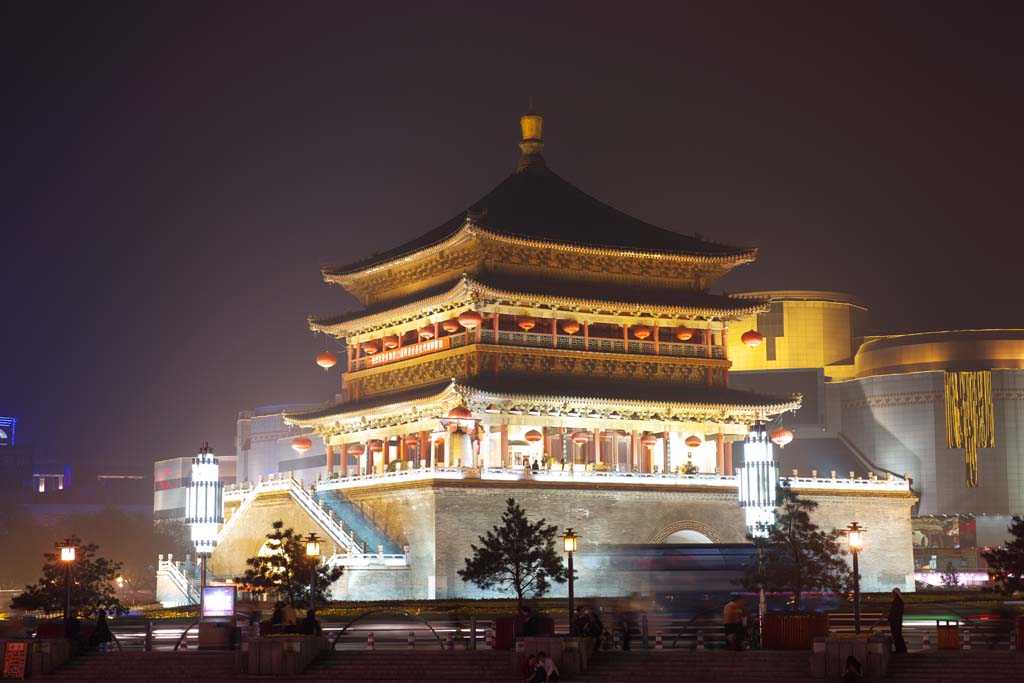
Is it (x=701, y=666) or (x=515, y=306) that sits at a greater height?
(x=515, y=306)

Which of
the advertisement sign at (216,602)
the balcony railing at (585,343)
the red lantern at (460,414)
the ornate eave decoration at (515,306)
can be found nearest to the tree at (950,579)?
the balcony railing at (585,343)

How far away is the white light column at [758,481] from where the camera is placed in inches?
2330

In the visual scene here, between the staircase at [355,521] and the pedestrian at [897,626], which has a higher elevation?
the staircase at [355,521]

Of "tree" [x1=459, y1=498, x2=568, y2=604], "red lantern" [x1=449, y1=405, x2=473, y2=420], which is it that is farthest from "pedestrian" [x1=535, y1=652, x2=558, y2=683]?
"red lantern" [x1=449, y1=405, x2=473, y2=420]

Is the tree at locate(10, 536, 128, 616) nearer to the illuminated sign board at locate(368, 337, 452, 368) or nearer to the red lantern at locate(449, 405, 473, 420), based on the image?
the red lantern at locate(449, 405, 473, 420)

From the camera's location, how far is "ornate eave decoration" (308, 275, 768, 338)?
67.2 meters

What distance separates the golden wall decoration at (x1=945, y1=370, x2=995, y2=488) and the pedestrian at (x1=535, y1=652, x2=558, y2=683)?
57363 mm

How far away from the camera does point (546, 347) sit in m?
68.6

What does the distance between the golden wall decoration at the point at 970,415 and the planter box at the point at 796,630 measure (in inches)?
2117

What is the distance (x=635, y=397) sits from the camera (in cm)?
6762

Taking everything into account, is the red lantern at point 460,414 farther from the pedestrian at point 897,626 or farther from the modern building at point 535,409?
the pedestrian at point 897,626

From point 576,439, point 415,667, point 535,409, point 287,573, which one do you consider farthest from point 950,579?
point 415,667

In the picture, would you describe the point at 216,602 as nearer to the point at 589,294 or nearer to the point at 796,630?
the point at 796,630

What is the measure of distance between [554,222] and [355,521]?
55.4 ft
